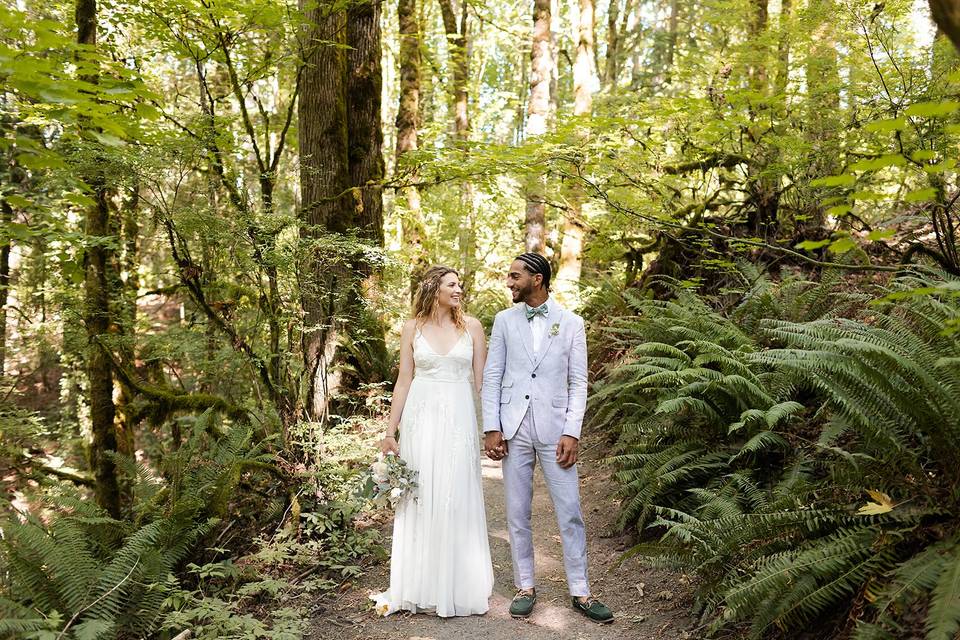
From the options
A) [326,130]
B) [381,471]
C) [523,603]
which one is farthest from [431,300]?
[326,130]

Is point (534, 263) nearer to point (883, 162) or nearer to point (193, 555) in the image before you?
point (883, 162)

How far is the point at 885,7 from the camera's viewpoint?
23.9 ft

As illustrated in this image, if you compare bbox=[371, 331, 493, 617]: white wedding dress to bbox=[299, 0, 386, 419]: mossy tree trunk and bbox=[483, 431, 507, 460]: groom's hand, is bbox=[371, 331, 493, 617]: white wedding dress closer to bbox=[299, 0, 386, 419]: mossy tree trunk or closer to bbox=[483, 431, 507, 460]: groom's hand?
bbox=[483, 431, 507, 460]: groom's hand

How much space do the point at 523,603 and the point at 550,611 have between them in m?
0.23

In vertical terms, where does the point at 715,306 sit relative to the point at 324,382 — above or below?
above

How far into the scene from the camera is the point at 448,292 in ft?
15.6

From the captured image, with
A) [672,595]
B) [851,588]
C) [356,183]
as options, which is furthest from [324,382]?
[851,588]

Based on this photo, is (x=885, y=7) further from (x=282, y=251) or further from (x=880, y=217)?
(x=282, y=251)

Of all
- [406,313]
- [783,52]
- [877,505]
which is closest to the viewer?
[877,505]

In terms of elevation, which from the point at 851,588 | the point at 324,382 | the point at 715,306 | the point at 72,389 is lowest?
the point at 72,389

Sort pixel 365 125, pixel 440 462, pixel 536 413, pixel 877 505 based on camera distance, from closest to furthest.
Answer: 1. pixel 877 505
2. pixel 536 413
3. pixel 440 462
4. pixel 365 125

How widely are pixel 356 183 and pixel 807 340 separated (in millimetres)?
5730

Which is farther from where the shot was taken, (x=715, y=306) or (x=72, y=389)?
(x=72, y=389)

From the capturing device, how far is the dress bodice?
15.6 ft
